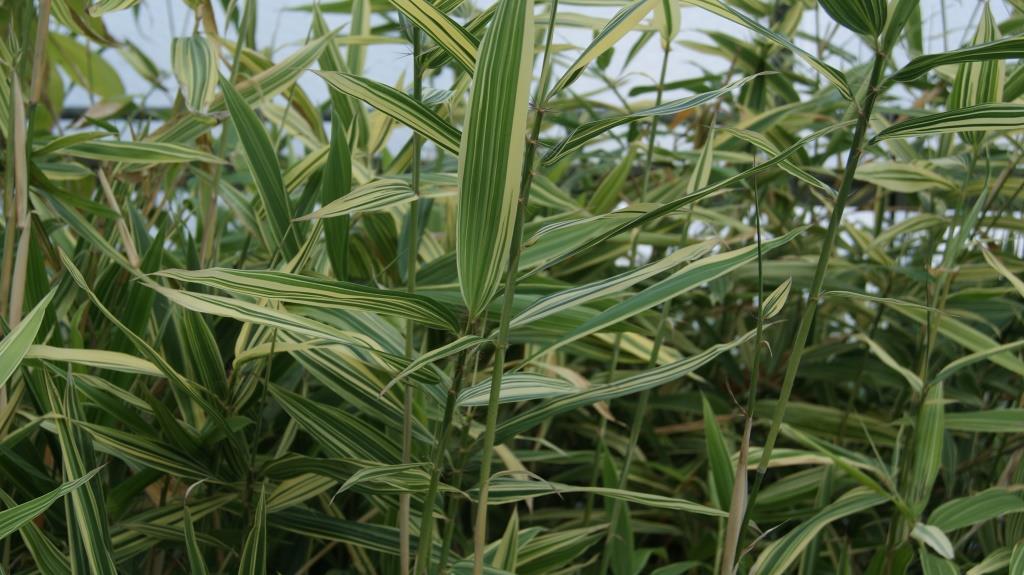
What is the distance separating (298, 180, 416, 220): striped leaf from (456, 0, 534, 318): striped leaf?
0.08 metres

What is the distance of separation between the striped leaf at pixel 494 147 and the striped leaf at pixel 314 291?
0.09 ft

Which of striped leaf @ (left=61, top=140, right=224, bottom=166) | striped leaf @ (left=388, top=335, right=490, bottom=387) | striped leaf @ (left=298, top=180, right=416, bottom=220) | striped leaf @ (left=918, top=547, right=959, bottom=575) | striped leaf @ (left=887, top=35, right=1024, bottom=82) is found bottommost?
striped leaf @ (left=918, top=547, right=959, bottom=575)

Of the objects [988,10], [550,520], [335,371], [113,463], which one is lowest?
[550,520]

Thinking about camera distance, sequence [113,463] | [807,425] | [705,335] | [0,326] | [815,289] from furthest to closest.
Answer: [705,335] < [807,425] < [113,463] < [0,326] < [815,289]

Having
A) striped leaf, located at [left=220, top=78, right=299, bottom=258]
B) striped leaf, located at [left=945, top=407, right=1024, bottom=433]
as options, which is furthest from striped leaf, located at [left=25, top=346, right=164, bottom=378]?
striped leaf, located at [left=945, top=407, right=1024, bottom=433]

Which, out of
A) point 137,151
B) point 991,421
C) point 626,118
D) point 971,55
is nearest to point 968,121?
point 971,55

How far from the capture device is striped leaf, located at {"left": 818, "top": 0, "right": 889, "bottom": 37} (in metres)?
0.36

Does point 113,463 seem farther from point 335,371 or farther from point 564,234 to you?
point 564,234

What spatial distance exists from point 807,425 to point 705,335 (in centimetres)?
16

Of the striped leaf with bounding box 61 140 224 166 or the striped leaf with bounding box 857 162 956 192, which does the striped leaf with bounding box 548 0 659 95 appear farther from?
the striped leaf with bounding box 857 162 956 192

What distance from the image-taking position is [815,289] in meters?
0.41

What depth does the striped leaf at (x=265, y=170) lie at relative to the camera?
1.81ft

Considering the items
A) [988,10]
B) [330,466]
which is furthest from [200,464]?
[988,10]

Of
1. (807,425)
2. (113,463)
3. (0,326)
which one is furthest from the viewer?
(807,425)
